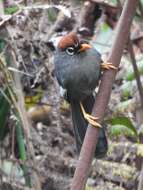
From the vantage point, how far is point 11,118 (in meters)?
2.62

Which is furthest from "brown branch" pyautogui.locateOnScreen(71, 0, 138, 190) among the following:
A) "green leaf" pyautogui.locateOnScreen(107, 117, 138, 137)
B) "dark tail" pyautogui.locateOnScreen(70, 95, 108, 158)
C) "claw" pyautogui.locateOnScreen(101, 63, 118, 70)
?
"green leaf" pyautogui.locateOnScreen(107, 117, 138, 137)

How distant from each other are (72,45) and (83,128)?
0.33 meters

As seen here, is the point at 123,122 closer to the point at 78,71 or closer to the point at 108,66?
the point at 78,71

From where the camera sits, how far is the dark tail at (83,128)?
1.85 m

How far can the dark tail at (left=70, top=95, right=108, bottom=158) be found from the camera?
6.07ft

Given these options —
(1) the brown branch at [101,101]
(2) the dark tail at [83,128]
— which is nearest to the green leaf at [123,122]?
(2) the dark tail at [83,128]

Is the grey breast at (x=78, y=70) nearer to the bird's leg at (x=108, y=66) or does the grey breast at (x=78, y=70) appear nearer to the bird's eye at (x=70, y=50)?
the bird's eye at (x=70, y=50)

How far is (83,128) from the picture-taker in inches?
77.8

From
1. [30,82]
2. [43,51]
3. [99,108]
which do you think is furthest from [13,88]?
[99,108]

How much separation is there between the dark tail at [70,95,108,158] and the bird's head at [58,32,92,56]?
202mm

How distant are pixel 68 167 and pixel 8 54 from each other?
2.38 feet

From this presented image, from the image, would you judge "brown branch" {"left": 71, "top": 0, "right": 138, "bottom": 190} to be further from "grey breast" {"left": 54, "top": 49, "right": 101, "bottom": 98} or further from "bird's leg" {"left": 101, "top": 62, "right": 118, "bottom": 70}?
"grey breast" {"left": 54, "top": 49, "right": 101, "bottom": 98}

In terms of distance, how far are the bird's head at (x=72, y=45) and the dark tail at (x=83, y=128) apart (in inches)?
7.9

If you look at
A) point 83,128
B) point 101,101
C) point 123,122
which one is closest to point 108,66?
point 101,101
